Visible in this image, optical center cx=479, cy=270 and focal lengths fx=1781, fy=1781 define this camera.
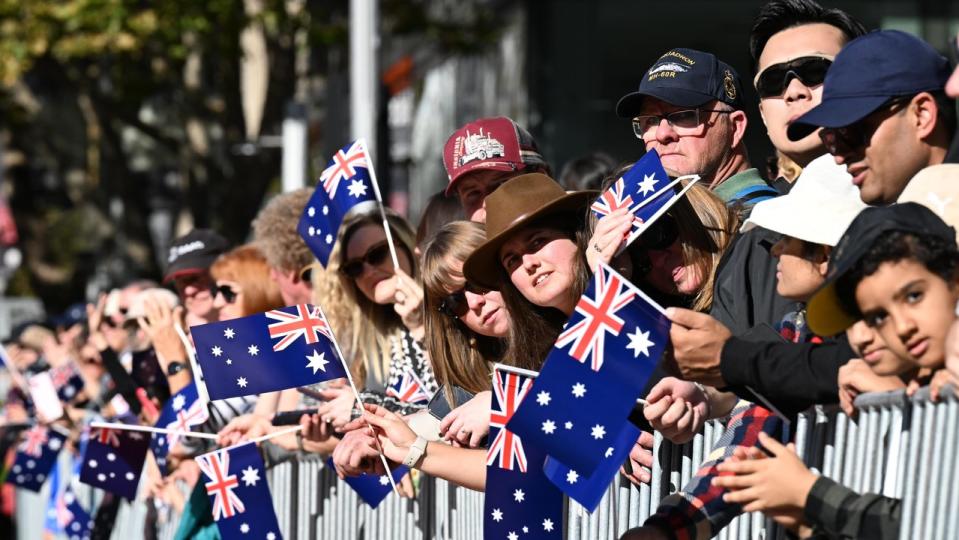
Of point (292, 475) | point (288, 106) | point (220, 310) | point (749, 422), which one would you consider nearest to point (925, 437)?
point (749, 422)

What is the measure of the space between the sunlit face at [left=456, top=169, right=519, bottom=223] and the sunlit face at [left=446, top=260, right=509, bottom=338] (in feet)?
2.42

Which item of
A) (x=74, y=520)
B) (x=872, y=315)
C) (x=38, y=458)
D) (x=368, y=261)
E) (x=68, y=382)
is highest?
(x=872, y=315)

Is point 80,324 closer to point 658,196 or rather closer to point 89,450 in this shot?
point 89,450

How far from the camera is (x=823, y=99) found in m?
3.90

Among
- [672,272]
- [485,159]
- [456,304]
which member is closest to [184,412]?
[485,159]

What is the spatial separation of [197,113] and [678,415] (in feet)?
54.6

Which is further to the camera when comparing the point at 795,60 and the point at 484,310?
the point at 484,310

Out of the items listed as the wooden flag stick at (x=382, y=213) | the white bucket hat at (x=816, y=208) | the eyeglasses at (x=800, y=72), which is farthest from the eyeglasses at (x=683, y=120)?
the white bucket hat at (x=816, y=208)

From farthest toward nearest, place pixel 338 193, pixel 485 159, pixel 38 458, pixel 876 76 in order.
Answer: pixel 38 458 → pixel 338 193 → pixel 485 159 → pixel 876 76

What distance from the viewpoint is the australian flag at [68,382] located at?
11512mm

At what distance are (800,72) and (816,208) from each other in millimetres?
1352

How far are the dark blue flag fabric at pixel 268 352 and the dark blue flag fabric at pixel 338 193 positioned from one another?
2.49ft

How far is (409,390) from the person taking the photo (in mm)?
6578

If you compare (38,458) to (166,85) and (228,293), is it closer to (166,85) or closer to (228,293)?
(228,293)
